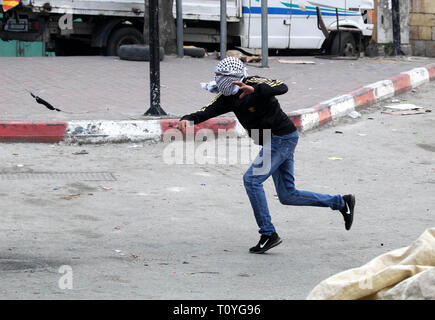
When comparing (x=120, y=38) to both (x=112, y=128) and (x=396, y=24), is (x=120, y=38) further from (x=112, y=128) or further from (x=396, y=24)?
(x=112, y=128)

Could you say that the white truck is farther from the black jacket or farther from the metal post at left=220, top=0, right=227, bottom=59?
the black jacket

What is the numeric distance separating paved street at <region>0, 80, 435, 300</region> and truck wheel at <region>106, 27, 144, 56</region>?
4729 mm

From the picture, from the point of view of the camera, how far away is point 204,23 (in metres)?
18.3

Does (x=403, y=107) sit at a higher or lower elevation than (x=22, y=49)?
lower

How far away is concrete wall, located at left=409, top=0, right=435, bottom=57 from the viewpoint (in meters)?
20.6

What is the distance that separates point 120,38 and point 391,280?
13714mm

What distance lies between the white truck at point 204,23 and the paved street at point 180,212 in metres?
3.98

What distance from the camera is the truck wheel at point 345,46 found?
1878cm

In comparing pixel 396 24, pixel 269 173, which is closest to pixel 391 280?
pixel 269 173

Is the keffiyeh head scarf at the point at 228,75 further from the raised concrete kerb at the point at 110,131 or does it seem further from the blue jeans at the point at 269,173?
the raised concrete kerb at the point at 110,131

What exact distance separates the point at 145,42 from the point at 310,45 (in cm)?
431
